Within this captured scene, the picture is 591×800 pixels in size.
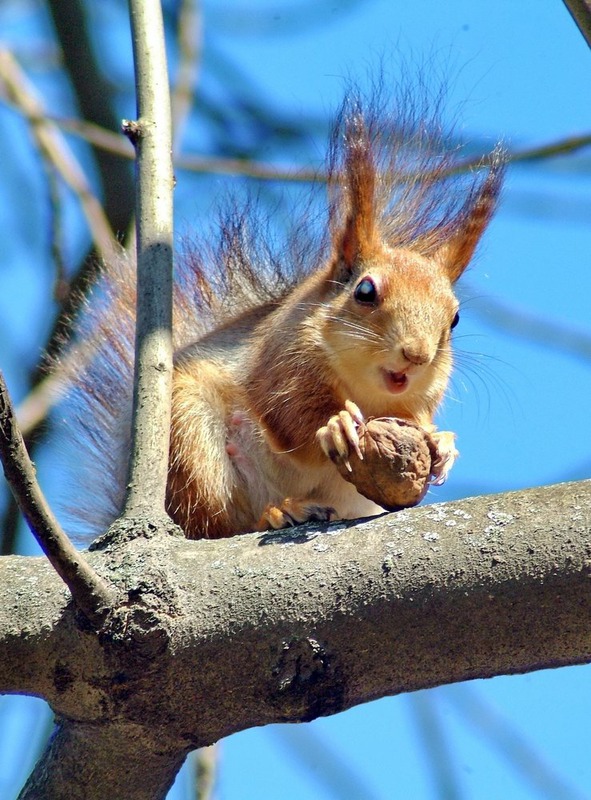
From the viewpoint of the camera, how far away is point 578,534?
137 cm

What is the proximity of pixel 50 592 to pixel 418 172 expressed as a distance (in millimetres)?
1833

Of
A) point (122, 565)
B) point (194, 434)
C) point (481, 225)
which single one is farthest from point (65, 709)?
point (481, 225)

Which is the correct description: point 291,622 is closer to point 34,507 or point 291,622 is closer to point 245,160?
point 34,507

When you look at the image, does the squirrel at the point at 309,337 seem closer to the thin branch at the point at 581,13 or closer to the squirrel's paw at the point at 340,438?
the squirrel's paw at the point at 340,438

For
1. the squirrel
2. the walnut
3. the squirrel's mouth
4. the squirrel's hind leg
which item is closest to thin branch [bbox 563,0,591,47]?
the walnut

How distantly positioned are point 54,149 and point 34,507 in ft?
6.63

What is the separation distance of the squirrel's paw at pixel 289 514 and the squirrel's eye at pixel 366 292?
1.76ft

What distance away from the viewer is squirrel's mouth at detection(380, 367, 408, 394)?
247 cm

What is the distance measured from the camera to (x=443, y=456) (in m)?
2.17

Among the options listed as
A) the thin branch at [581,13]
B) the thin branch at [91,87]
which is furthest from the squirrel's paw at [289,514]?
the thin branch at [91,87]

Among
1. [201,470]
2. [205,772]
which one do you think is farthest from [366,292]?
[205,772]

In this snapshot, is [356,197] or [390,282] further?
[356,197]

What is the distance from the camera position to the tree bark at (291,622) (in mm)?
1380

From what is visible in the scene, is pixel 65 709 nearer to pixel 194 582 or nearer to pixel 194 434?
pixel 194 582
